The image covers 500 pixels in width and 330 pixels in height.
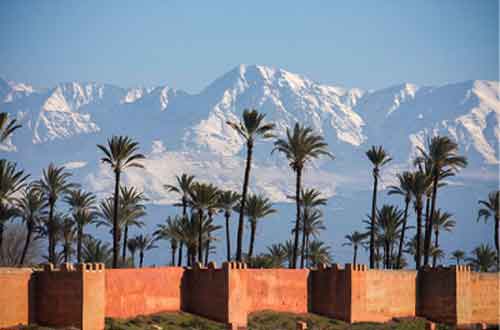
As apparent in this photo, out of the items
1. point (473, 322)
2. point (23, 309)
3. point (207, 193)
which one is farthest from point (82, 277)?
point (473, 322)

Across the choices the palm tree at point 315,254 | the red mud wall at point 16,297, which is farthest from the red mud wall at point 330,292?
the palm tree at point 315,254

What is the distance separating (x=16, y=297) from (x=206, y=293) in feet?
43.2

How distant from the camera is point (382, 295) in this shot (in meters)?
70.5

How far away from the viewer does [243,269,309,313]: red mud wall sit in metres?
64.1

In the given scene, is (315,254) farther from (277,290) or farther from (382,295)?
(277,290)

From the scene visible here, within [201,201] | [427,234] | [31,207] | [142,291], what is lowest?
[142,291]

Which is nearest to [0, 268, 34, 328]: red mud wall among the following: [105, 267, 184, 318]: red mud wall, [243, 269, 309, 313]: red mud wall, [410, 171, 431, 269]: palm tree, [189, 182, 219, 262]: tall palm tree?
[105, 267, 184, 318]: red mud wall

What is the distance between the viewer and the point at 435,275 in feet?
243

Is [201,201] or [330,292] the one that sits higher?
[201,201]

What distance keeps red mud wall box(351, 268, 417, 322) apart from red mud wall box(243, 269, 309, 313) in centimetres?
297

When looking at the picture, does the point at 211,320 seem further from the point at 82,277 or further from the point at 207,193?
the point at 207,193

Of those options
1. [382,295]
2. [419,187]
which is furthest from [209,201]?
[419,187]

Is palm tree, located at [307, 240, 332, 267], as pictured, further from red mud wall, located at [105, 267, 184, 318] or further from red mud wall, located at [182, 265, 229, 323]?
red mud wall, located at [105, 267, 184, 318]

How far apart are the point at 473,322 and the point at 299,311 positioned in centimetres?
1409
